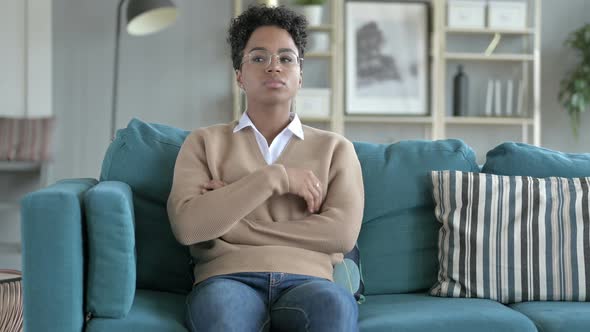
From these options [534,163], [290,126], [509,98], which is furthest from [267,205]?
[509,98]

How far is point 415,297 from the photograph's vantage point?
2057 millimetres

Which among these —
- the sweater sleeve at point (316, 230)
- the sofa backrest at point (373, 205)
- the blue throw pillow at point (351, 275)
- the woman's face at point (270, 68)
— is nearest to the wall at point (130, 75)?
the sofa backrest at point (373, 205)

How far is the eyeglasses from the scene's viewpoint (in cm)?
204

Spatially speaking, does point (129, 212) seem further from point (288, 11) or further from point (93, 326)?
point (288, 11)

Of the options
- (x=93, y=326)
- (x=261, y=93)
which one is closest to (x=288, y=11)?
(x=261, y=93)

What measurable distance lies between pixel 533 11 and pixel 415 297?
143 inches

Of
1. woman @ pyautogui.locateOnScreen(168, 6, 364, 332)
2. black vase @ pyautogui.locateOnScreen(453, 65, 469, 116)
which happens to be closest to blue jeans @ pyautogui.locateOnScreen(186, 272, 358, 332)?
woman @ pyautogui.locateOnScreen(168, 6, 364, 332)

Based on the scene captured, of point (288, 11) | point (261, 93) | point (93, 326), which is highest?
point (288, 11)

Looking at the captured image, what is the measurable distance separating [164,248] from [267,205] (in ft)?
1.06

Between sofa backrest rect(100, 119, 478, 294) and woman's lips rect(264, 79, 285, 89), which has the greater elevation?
woman's lips rect(264, 79, 285, 89)

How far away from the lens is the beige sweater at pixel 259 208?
181cm

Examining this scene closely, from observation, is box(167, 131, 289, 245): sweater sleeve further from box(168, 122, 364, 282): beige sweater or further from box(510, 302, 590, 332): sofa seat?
box(510, 302, 590, 332): sofa seat

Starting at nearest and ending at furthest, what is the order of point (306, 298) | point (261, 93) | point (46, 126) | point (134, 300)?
point (306, 298)
point (134, 300)
point (261, 93)
point (46, 126)

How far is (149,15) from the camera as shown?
14.8 feet
